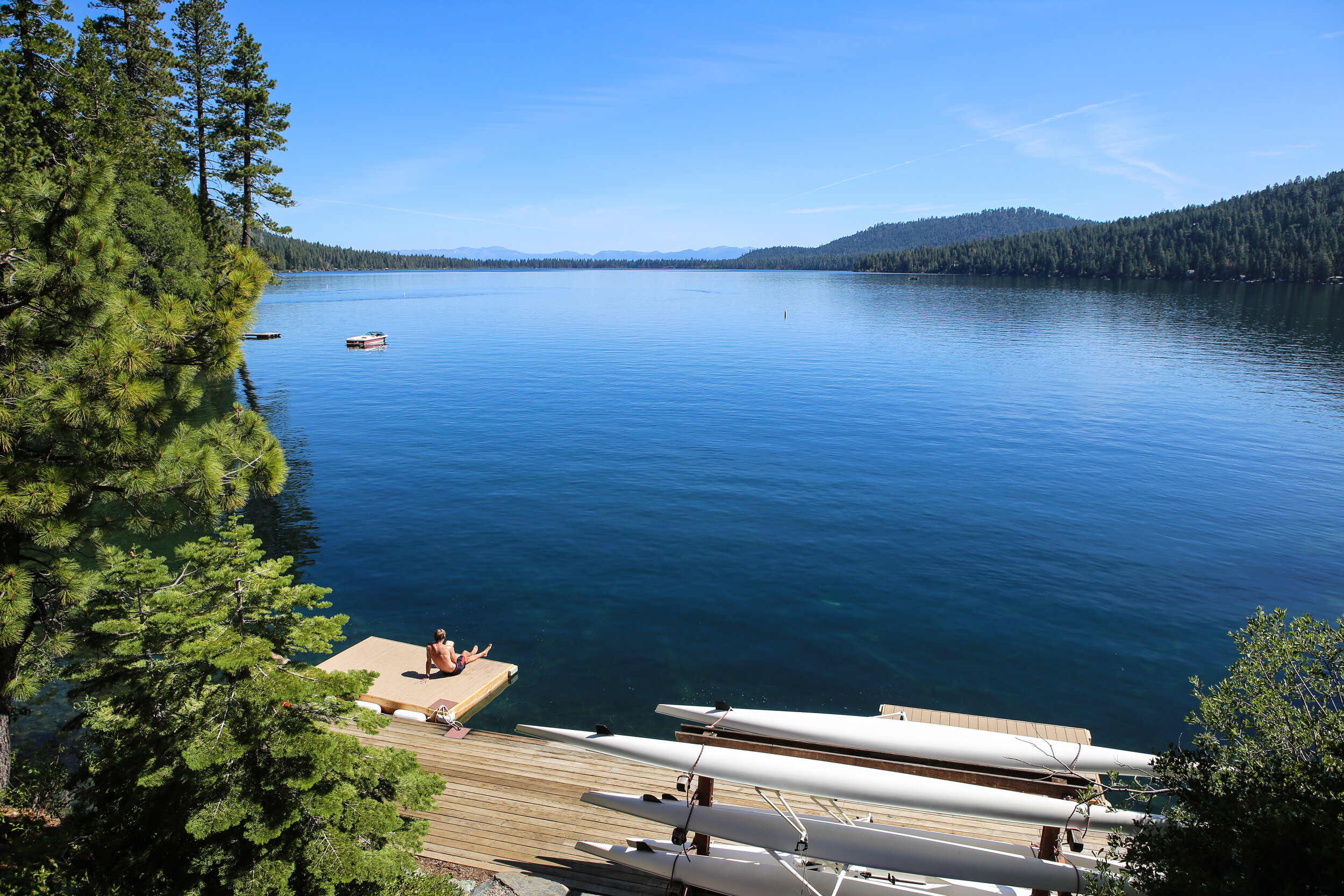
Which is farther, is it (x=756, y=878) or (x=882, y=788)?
(x=756, y=878)

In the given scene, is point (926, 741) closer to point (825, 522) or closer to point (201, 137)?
point (825, 522)

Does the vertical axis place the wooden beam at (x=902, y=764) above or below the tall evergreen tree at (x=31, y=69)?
below

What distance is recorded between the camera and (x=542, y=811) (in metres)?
9.56

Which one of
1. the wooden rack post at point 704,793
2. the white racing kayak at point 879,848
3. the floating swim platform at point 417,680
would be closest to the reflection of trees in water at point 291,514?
the floating swim platform at point 417,680

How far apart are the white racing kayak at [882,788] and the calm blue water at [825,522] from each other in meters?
7.03

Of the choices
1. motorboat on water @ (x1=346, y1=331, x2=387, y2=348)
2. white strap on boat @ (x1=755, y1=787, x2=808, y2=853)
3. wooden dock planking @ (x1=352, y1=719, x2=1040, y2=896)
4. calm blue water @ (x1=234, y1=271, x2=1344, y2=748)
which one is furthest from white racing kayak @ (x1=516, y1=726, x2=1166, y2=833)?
motorboat on water @ (x1=346, y1=331, x2=387, y2=348)

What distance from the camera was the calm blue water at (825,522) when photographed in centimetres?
1647

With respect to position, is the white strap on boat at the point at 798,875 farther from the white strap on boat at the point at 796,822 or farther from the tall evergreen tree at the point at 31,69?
the tall evergreen tree at the point at 31,69

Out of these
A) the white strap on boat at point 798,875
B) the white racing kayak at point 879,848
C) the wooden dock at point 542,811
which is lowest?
the wooden dock at point 542,811

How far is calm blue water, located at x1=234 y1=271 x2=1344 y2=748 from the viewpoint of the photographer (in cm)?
1647

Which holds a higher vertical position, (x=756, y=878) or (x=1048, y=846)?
(x=1048, y=846)

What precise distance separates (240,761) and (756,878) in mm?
5664

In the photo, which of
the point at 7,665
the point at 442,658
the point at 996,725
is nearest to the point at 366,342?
the point at 442,658

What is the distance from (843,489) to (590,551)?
11808mm
